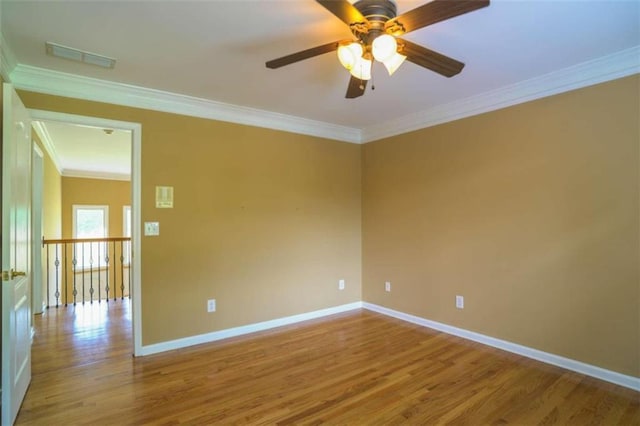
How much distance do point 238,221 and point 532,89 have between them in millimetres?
3191

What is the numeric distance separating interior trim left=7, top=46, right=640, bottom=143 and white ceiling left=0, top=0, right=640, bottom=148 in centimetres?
1

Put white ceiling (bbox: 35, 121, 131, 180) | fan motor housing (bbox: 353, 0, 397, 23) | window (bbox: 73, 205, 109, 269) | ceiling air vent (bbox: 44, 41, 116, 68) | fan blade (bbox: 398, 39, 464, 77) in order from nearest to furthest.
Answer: fan motor housing (bbox: 353, 0, 397, 23) < fan blade (bbox: 398, 39, 464, 77) < ceiling air vent (bbox: 44, 41, 116, 68) < white ceiling (bbox: 35, 121, 131, 180) < window (bbox: 73, 205, 109, 269)

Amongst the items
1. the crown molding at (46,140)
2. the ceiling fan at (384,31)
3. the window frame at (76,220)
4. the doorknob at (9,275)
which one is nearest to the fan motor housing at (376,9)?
the ceiling fan at (384,31)

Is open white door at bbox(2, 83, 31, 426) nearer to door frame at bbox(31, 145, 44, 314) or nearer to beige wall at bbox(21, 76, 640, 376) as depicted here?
beige wall at bbox(21, 76, 640, 376)

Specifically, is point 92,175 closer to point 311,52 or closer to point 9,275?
point 9,275

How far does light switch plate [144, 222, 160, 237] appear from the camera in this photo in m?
3.17

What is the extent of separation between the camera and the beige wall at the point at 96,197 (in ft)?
26.6

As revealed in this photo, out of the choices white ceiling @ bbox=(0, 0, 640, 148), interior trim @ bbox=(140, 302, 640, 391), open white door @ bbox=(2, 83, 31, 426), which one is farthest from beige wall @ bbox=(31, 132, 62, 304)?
white ceiling @ bbox=(0, 0, 640, 148)

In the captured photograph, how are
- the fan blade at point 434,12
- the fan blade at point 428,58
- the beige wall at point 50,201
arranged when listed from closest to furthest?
the fan blade at point 434,12 → the fan blade at point 428,58 → the beige wall at point 50,201

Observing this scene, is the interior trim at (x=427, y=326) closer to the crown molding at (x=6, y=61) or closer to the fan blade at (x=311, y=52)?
the crown molding at (x=6, y=61)

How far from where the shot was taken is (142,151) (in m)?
3.16

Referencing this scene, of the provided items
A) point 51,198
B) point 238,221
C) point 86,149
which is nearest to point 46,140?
point 86,149

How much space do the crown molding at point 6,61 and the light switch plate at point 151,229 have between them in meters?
1.50

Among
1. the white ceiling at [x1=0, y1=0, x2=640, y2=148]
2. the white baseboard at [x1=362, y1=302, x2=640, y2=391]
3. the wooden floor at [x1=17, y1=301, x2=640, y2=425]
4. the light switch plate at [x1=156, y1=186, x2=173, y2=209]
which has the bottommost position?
the wooden floor at [x1=17, y1=301, x2=640, y2=425]
